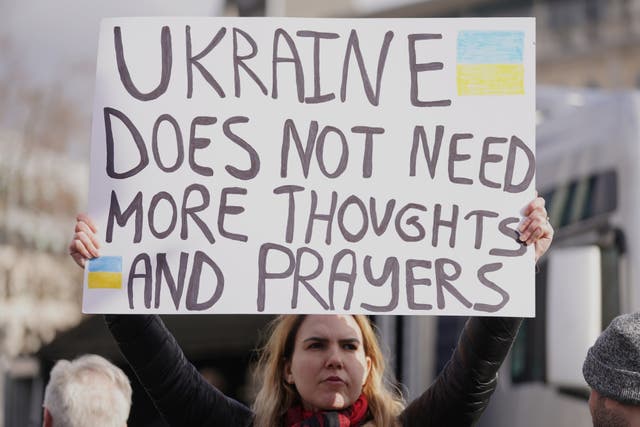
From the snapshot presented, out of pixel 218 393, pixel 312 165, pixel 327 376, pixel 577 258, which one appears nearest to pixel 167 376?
pixel 218 393

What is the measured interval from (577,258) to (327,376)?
2290 millimetres

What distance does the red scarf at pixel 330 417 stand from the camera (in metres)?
3.06

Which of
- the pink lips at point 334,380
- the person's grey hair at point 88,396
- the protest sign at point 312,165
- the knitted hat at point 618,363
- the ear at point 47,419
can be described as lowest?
the ear at point 47,419

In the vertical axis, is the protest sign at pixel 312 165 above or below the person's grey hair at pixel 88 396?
above

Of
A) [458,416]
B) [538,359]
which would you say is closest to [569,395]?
[538,359]

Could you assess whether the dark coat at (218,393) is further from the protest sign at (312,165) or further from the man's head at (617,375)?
the man's head at (617,375)

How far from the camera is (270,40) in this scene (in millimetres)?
3297

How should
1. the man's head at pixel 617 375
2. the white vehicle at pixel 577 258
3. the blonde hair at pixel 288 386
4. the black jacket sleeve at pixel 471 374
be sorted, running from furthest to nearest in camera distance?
the white vehicle at pixel 577 258 < the blonde hair at pixel 288 386 < the black jacket sleeve at pixel 471 374 < the man's head at pixel 617 375

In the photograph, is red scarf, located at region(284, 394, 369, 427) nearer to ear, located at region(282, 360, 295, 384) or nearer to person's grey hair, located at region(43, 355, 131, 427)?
ear, located at region(282, 360, 295, 384)

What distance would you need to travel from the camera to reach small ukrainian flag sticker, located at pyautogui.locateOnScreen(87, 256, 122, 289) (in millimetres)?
3090

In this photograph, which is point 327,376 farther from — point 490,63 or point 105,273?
point 490,63

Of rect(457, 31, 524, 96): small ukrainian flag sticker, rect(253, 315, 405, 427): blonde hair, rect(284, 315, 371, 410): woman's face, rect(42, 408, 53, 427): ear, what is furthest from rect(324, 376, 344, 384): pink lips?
rect(457, 31, 524, 96): small ukrainian flag sticker

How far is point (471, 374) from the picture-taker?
301 cm

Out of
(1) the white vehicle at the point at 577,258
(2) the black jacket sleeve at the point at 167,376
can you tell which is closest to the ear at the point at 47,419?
(2) the black jacket sleeve at the point at 167,376
